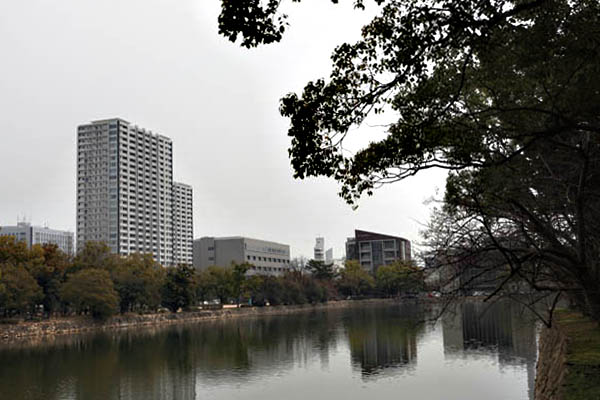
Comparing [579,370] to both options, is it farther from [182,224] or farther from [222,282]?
[182,224]

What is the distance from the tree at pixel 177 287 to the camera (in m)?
49.7

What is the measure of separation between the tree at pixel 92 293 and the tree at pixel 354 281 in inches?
1562

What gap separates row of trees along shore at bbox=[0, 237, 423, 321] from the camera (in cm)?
3778

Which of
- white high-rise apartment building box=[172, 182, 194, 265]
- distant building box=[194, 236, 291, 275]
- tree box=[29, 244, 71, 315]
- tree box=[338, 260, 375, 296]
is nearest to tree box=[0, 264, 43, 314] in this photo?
tree box=[29, 244, 71, 315]

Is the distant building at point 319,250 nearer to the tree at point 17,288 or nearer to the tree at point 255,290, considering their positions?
the tree at point 255,290

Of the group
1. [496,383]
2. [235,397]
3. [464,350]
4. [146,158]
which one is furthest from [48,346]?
[146,158]

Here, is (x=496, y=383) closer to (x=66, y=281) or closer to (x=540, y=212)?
(x=540, y=212)

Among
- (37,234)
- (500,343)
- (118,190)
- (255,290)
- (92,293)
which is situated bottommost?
(500,343)

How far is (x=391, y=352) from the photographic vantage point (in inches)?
974

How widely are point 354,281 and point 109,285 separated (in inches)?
1629

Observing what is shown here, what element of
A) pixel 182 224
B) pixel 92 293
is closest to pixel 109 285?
pixel 92 293

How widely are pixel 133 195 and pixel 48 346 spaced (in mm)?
72132

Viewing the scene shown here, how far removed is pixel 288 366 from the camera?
22.5m

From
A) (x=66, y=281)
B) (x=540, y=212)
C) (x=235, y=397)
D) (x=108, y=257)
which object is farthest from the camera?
(x=108, y=257)
